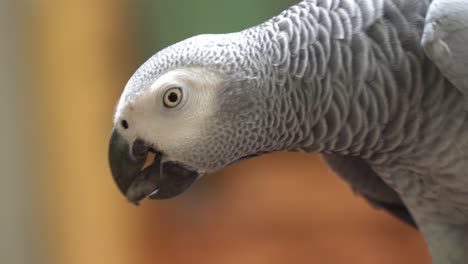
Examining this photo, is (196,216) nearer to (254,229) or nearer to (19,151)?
(254,229)

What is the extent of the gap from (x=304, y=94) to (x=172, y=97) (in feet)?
0.74

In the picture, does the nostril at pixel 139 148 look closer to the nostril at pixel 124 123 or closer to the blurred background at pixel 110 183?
the nostril at pixel 124 123

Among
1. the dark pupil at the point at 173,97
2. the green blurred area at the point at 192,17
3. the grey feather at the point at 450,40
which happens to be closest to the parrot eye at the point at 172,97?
the dark pupil at the point at 173,97

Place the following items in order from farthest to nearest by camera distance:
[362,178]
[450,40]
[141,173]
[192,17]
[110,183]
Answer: [110,183]
[192,17]
[362,178]
[141,173]
[450,40]

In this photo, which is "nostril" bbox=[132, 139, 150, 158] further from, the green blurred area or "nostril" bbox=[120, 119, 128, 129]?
the green blurred area

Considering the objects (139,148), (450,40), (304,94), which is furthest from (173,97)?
(450,40)

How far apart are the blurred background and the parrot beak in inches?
51.6

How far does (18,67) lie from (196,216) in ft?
2.92

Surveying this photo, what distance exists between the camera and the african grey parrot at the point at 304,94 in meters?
1.12

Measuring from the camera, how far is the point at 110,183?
2.64 meters

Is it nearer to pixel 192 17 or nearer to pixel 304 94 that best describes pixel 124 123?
pixel 304 94

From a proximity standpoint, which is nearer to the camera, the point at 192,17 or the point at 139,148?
the point at 139,148

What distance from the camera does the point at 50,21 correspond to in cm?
251

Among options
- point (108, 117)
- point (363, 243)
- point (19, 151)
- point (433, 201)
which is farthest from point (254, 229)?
point (433, 201)
